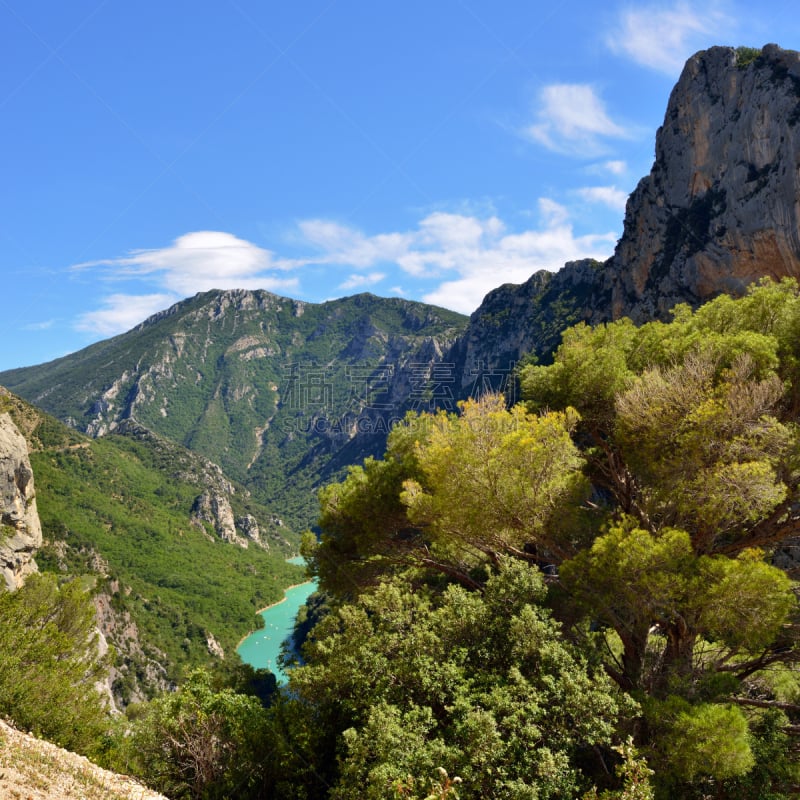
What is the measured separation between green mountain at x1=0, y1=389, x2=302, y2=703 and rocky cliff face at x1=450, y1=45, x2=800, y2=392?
5054 cm

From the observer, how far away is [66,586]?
15.0m

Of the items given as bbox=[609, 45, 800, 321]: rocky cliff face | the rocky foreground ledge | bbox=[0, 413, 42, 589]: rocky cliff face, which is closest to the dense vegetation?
the rocky foreground ledge

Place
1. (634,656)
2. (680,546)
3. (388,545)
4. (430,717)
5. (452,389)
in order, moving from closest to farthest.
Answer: (430,717) < (680,546) < (634,656) < (388,545) < (452,389)

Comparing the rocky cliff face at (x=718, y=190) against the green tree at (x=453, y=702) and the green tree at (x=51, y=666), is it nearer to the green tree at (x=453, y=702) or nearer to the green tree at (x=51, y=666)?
the green tree at (x=453, y=702)

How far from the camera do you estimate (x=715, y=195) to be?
3600 centimetres

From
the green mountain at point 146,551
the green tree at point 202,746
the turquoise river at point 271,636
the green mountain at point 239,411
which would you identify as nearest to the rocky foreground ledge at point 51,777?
the green tree at point 202,746

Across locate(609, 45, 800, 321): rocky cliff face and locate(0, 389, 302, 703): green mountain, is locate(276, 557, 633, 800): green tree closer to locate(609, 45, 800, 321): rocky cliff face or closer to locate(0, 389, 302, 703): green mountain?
locate(609, 45, 800, 321): rocky cliff face

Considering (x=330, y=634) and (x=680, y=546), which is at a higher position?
(x=680, y=546)

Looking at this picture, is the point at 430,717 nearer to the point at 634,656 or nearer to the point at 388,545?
the point at 634,656

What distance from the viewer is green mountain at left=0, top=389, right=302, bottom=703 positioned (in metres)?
52.0

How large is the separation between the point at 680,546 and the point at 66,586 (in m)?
16.3

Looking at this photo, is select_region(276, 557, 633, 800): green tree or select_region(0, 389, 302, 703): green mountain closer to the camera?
select_region(276, 557, 633, 800): green tree

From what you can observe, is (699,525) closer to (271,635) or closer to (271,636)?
(271,636)

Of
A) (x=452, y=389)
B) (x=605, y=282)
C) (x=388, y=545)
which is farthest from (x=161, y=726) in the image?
(x=452, y=389)
